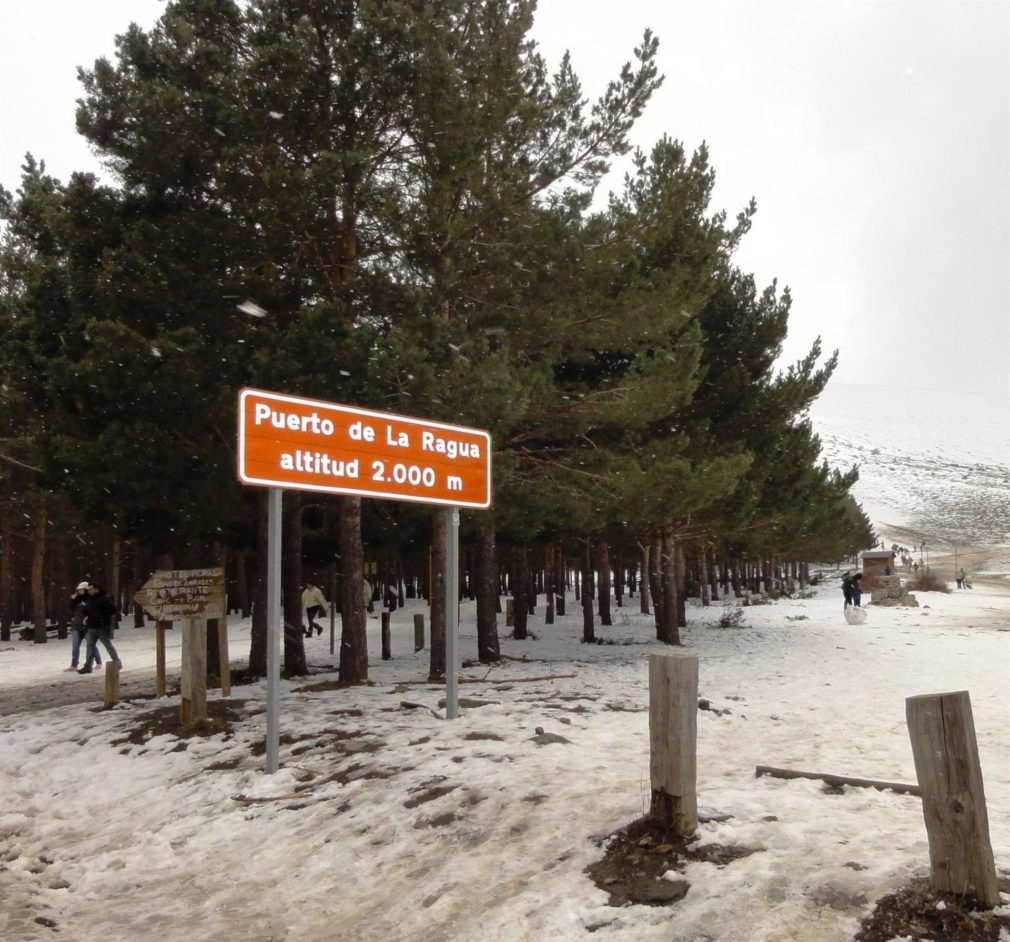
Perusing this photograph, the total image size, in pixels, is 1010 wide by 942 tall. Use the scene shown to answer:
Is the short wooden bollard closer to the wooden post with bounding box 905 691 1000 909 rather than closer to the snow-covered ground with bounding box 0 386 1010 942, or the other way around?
the snow-covered ground with bounding box 0 386 1010 942

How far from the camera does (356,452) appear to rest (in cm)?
796

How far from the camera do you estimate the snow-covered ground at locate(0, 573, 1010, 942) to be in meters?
4.36

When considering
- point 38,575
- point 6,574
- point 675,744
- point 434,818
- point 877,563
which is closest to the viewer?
point 675,744

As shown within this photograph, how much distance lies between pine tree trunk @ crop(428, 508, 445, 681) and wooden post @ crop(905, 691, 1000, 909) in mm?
9677

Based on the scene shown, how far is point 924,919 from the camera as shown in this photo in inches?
144

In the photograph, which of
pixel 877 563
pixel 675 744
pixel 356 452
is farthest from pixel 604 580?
pixel 877 563

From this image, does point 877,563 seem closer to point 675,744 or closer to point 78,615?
point 78,615

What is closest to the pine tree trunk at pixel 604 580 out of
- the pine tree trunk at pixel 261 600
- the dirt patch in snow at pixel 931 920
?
the pine tree trunk at pixel 261 600

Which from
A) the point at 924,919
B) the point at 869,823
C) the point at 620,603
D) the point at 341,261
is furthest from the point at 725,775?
the point at 620,603

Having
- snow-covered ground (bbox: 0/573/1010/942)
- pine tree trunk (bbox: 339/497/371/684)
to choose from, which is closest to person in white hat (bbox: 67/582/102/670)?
snow-covered ground (bbox: 0/573/1010/942)

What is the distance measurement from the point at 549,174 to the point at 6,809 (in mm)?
10738

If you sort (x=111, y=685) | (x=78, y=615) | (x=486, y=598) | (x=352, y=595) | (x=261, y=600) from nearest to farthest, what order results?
(x=111, y=685)
(x=352, y=595)
(x=261, y=600)
(x=486, y=598)
(x=78, y=615)

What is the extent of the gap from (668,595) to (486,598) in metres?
5.53

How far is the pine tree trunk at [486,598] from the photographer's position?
16000 mm
